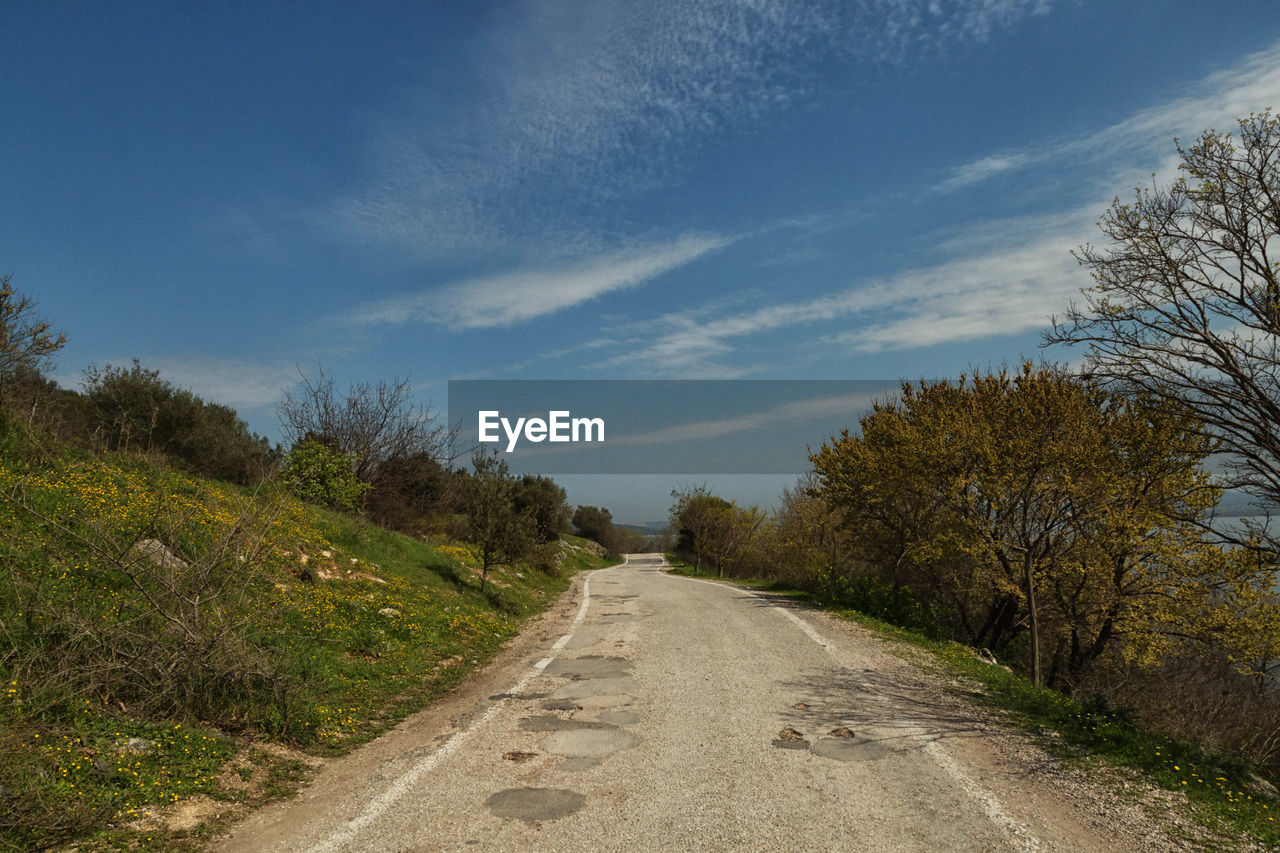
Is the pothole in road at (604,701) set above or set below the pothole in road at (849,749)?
below

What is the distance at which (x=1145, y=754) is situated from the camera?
19.6ft

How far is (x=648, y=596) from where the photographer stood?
61.7 ft

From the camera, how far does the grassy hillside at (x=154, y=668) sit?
4.17 m

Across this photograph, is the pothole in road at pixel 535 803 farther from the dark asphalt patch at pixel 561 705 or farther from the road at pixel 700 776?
the dark asphalt patch at pixel 561 705

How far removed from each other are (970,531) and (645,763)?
12275 millimetres

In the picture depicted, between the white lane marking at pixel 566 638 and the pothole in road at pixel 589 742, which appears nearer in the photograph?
the pothole in road at pixel 589 742

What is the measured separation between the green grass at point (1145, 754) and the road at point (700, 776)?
0.50 m

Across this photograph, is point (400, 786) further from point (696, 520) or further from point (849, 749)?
point (696, 520)

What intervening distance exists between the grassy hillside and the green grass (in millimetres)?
6896

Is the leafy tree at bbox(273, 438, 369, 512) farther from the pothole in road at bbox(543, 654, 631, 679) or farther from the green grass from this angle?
the green grass

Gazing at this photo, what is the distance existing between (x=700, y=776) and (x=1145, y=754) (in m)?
4.29

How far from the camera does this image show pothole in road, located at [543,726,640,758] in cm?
570

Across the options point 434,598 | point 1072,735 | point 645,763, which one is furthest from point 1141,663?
point 434,598

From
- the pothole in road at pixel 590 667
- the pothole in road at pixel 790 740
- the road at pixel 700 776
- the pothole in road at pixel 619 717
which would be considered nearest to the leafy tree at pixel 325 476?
the pothole in road at pixel 590 667
